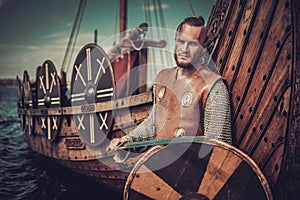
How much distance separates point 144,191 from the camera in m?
1.69

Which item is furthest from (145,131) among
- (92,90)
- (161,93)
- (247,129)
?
(92,90)

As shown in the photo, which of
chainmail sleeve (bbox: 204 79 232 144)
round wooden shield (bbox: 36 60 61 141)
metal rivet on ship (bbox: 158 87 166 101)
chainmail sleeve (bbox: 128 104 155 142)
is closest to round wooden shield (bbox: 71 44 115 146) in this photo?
round wooden shield (bbox: 36 60 61 141)

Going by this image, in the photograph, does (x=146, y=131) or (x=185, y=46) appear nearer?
(x=185, y=46)

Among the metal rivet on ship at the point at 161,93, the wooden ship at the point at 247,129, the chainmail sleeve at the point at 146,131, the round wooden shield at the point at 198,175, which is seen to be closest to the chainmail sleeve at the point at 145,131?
the chainmail sleeve at the point at 146,131

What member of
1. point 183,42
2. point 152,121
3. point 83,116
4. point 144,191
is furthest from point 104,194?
point 183,42

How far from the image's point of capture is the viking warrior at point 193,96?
185 centimetres

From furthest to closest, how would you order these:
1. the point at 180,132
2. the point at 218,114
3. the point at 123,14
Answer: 1. the point at 123,14
2. the point at 180,132
3. the point at 218,114

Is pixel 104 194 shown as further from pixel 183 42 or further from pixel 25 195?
pixel 183 42

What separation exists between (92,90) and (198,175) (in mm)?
2234

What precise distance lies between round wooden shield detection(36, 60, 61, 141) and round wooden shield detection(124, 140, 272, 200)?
2.96 metres

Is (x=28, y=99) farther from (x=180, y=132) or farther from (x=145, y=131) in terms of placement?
(x=180, y=132)

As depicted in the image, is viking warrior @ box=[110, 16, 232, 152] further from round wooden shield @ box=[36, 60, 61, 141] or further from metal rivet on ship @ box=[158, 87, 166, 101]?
round wooden shield @ box=[36, 60, 61, 141]

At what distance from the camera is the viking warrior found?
185 centimetres

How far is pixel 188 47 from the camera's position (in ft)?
6.24
